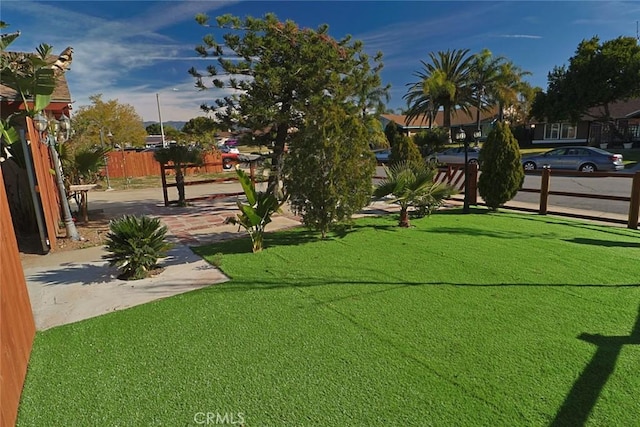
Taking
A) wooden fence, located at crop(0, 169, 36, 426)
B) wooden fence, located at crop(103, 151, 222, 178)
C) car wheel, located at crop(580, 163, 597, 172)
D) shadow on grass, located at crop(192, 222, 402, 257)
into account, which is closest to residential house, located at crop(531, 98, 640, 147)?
car wheel, located at crop(580, 163, 597, 172)

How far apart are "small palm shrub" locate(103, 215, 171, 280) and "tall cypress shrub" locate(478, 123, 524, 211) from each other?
7.87 m

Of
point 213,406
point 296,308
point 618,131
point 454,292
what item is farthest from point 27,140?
point 618,131

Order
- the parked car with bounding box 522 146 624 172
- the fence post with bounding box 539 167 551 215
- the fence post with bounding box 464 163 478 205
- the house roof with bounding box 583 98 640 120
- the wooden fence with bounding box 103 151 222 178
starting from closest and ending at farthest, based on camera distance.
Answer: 1. the fence post with bounding box 539 167 551 215
2. the fence post with bounding box 464 163 478 205
3. the parked car with bounding box 522 146 624 172
4. the wooden fence with bounding box 103 151 222 178
5. the house roof with bounding box 583 98 640 120

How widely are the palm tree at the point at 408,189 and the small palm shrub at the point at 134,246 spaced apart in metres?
4.09

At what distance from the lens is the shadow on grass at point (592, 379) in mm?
2264

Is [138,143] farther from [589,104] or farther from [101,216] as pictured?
[589,104]

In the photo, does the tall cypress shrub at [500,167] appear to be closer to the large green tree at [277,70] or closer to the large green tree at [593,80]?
the large green tree at [277,70]

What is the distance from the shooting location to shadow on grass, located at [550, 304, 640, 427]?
7.43 feet

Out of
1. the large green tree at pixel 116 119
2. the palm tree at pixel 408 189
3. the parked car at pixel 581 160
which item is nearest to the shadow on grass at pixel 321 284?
the palm tree at pixel 408 189

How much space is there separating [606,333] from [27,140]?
801cm

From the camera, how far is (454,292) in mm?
4105

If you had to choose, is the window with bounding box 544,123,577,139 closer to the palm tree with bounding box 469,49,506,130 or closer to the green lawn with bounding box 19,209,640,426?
the palm tree with bounding box 469,49,506,130

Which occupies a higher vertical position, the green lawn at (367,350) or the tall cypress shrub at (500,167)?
the tall cypress shrub at (500,167)

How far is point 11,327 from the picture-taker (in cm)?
265
